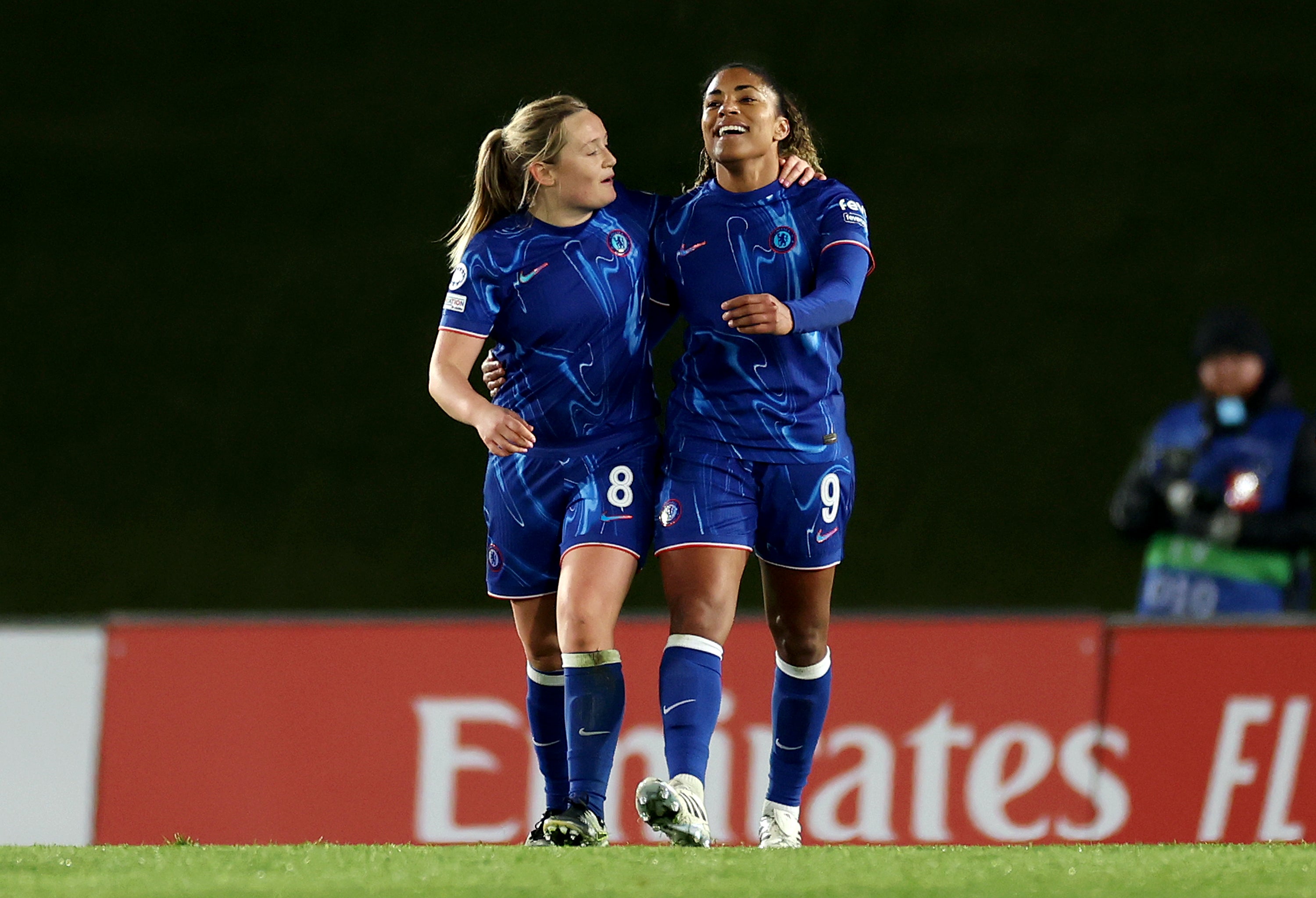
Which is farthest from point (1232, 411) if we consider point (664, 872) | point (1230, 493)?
point (664, 872)

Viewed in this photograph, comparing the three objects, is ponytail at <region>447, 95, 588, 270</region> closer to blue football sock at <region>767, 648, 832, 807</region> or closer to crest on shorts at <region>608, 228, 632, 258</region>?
crest on shorts at <region>608, 228, 632, 258</region>

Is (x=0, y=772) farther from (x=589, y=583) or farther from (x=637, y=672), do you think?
(x=589, y=583)

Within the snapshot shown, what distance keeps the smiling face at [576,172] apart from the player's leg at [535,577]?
0.60 meters

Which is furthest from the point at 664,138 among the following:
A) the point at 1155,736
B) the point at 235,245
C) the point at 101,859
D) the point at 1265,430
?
the point at 101,859

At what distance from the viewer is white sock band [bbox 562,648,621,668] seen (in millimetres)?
3938

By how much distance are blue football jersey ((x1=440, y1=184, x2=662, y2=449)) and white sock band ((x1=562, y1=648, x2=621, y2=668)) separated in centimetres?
49

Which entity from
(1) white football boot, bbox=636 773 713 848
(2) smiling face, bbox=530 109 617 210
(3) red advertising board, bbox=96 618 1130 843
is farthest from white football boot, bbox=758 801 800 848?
(3) red advertising board, bbox=96 618 1130 843

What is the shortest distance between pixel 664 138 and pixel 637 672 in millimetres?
4172

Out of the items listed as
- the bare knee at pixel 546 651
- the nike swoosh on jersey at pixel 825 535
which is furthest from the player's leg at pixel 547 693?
the nike swoosh on jersey at pixel 825 535

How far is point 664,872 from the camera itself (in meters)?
3.17

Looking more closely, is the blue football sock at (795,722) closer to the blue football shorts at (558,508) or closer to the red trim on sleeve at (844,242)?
the blue football shorts at (558,508)

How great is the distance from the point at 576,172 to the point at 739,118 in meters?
0.39

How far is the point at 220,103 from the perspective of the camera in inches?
378

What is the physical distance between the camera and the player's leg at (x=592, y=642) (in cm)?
394
